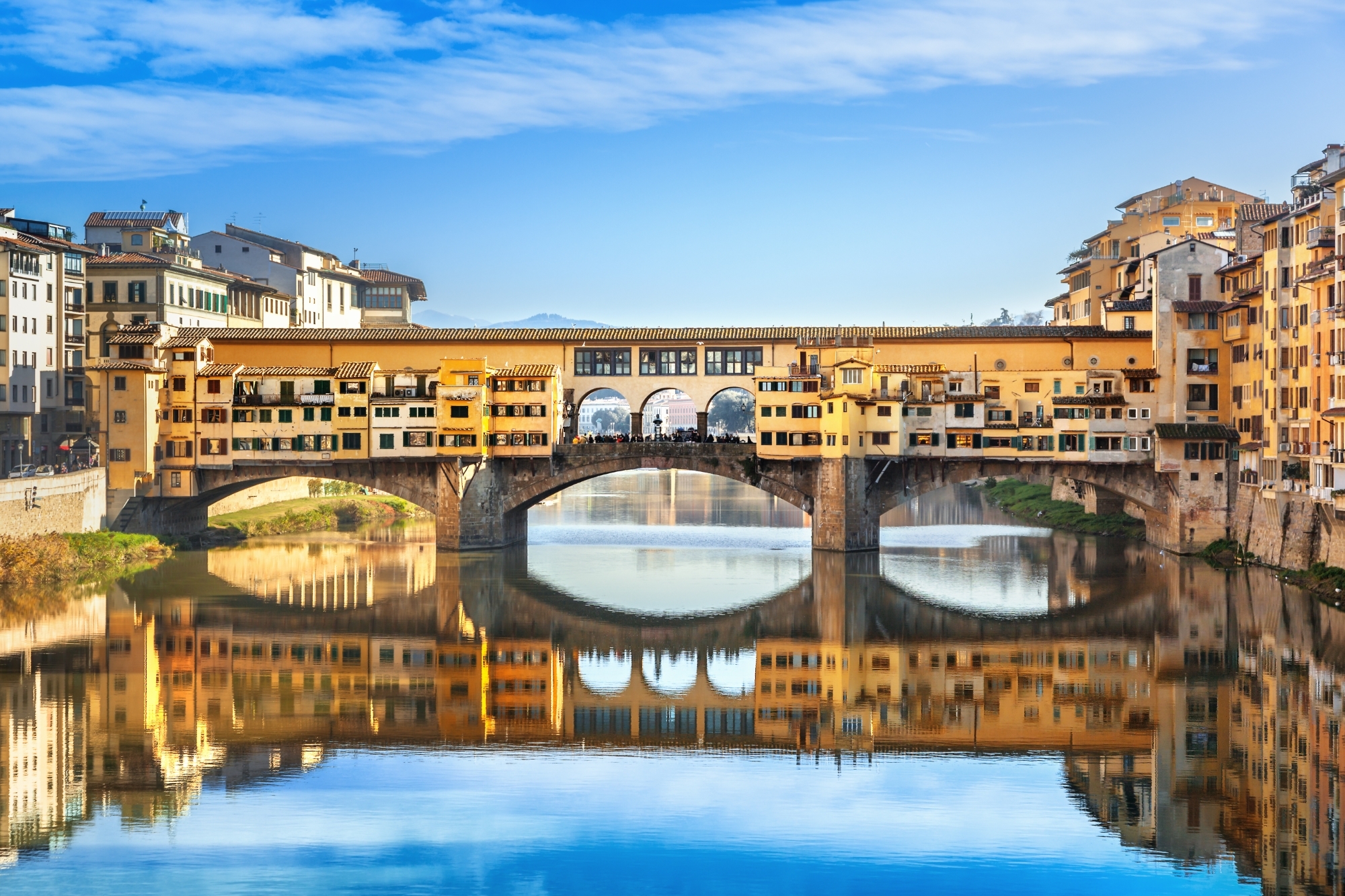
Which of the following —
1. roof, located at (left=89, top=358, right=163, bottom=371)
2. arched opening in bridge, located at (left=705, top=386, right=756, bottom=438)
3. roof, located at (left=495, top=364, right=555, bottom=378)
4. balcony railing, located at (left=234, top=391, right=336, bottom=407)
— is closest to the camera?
roof, located at (left=89, top=358, right=163, bottom=371)

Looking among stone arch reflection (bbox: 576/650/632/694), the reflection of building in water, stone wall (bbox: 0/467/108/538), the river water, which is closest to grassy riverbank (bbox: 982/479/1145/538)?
the river water

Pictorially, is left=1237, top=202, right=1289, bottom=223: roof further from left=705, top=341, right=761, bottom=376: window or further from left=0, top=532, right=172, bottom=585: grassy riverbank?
left=0, top=532, right=172, bottom=585: grassy riverbank

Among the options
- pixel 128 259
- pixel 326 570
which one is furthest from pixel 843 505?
pixel 128 259

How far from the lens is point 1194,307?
61.9m

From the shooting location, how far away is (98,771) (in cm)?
3028

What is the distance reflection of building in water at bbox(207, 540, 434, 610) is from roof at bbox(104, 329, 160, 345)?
358 inches

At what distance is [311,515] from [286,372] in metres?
13.2

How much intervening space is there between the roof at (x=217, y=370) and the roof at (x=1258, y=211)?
43755 millimetres

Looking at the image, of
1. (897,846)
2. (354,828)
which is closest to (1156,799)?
(897,846)

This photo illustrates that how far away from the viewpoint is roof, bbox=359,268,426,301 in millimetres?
107162

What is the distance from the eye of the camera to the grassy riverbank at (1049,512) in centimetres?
7169

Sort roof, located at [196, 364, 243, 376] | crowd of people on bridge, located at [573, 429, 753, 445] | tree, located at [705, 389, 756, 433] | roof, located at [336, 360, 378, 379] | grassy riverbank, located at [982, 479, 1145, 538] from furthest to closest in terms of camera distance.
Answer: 1. tree, located at [705, 389, 756, 433]
2. grassy riverbank, located at [982, 479, 1145, 538]
3. crowd of people on bridge, located at [573, 429, 753, 445]
4. roof, located at [196, 364, 243, 376]
5. roof, located at [336, 360, 378, 379]

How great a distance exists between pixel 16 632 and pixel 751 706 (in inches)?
849

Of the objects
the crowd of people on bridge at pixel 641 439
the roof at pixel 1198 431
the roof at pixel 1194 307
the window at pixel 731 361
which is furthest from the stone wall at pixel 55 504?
the roof at pixel 1194 307
